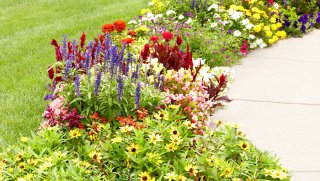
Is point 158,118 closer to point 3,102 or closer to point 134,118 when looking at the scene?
point 134,118

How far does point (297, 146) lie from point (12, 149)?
8.32 ft

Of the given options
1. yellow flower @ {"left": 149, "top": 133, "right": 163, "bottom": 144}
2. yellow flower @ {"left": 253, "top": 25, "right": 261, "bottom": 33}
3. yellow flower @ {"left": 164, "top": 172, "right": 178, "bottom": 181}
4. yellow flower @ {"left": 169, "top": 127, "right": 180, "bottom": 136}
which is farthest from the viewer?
yellow flower @ {"left": 253, "top": 25, "right": 261, "bottom": 33}

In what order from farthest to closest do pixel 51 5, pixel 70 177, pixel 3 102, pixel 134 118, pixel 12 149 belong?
1. pixel 51 5
2. pixel 3 102
3. pixel 134 118
4. pixel 12 149
5. pixel 70 177

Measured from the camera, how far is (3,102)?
227 inches

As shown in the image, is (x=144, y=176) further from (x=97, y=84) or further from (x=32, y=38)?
(x=32, y=38)

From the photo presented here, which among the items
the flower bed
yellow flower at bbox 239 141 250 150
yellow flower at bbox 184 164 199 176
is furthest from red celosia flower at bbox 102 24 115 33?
yellow flower at bbox 184 164 199 176

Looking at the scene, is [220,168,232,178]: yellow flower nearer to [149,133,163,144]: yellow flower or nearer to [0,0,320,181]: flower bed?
[0,0,320,181]: flower bed

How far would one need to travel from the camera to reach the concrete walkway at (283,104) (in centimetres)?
479

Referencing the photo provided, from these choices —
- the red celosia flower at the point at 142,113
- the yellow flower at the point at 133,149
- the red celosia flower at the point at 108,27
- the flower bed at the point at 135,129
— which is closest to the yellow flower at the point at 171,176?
the flower bed at the point at 135,129

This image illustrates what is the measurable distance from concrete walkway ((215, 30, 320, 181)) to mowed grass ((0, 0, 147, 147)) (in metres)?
2.05

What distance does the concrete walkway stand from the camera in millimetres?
4789


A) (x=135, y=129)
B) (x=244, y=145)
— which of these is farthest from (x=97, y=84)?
(x=244, y=145)

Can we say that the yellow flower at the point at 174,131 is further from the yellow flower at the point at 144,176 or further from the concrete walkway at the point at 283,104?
the concrete walkway at the point at 283,104

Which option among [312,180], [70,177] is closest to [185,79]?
[312,180]
